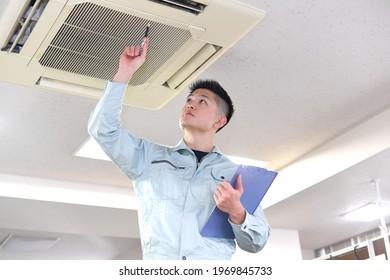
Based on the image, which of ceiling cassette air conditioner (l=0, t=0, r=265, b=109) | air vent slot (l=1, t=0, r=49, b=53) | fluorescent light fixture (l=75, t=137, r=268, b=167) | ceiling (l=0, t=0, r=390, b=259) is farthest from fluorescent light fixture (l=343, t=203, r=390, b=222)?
air vent slot (l=1, t=0, r=49, b=53)

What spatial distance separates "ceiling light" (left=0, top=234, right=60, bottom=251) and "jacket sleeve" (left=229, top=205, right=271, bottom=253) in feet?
13.0

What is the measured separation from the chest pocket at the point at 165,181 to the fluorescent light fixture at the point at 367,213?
2.94 m

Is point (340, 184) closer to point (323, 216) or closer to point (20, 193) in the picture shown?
point (323, 216)

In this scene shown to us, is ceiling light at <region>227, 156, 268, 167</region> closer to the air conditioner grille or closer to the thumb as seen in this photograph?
the air conditioner grille

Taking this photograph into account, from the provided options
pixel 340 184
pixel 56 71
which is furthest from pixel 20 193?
pixel 340 184

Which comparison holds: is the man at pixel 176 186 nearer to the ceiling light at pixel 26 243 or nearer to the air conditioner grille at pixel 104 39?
the air conditioner grille at pixel 104 39

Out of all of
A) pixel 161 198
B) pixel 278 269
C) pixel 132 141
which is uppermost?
pixel 132 141

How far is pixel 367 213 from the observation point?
13.9 feet

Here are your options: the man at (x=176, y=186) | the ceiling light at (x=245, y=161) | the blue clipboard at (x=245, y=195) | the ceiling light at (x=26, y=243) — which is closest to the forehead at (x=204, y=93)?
the man at (x=176, y=186)

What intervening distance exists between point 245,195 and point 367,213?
126 inches

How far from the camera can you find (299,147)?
3.40 metres

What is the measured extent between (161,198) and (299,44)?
1.23 metres

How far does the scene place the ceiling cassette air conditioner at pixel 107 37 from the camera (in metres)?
1.58

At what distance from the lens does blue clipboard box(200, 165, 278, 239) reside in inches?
52.5
